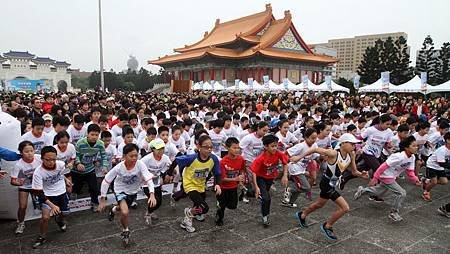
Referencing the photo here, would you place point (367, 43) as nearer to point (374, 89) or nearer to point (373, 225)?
point (374, 89)

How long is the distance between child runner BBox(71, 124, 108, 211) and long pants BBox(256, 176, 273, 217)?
7.93 feet

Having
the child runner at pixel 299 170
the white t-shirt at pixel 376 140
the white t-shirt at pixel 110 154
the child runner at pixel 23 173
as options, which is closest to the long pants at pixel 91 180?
the white t-shirt at pixel 110 154

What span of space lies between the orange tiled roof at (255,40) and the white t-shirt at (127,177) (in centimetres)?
3407

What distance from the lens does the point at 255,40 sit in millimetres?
40375

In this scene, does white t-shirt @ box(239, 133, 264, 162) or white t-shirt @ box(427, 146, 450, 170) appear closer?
white t-shirt @ box(427, 146, 450, 170)

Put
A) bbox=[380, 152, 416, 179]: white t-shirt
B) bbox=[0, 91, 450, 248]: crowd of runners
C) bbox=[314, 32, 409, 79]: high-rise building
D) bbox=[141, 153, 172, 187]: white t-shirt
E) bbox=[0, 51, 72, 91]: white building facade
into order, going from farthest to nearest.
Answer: bbox=[314, 32, 409, 79]: high-rise building → bbox=[0, 51, 72, 91]: white building facade → bbox=[380, 152, 416, 179]: white t-shirt → bbox=[141, 153, 172, 187]: white t-shirt → bbox=[0, 91, 450, 248]: crowd of runners

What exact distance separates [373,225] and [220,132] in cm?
326

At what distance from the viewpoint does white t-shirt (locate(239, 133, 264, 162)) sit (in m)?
6.18

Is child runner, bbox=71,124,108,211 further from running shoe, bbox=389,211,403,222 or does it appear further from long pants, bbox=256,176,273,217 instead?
running shoe, bbox=389,211,403,222

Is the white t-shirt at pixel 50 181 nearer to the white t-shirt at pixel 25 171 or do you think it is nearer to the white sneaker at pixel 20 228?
the white t-shirt at pixel 25 171

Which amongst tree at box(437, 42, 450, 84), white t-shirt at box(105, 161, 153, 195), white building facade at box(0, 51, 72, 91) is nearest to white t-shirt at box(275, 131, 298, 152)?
white t-shirt at box(105, 161, 153, 195)

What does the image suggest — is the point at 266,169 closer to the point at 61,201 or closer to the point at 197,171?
the point at 197,171

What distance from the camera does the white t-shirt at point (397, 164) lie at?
524 centimetres

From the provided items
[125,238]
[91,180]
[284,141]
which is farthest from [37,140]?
[284,141]
